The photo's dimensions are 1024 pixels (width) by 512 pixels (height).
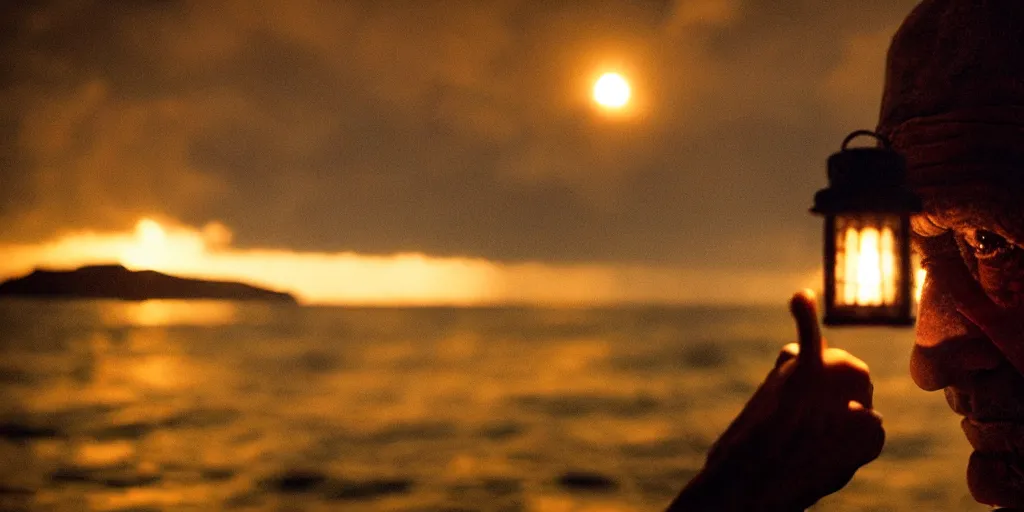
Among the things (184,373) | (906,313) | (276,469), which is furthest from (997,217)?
(184,373)

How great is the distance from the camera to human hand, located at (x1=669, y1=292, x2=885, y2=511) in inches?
131

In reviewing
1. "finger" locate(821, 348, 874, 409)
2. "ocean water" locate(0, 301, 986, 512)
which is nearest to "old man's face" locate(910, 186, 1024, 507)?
"finger" locate(821, 348, 874, 409)

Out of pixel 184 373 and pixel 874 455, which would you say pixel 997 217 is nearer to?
pixel 874 455

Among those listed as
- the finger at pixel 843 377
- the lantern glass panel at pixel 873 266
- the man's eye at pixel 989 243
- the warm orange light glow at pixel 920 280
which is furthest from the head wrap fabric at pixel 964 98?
the finger at pixel 843 377

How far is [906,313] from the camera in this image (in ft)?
12.4

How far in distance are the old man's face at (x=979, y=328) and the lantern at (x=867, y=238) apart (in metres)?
0.71

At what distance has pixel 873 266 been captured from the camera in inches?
149

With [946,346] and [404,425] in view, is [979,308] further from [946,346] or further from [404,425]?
[404,425]

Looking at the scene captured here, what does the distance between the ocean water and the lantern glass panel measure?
13.7 m

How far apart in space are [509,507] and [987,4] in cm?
1859

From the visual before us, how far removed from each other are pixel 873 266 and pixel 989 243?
111 centimetres

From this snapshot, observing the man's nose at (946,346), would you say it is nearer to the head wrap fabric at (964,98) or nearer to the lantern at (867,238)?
the head wrap fabric at (964,98)

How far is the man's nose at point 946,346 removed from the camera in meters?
4.75

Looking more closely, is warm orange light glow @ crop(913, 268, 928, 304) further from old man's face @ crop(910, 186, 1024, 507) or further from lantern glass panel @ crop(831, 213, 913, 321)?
lantern glass panel @ crop(831, 213, 913, 321)
